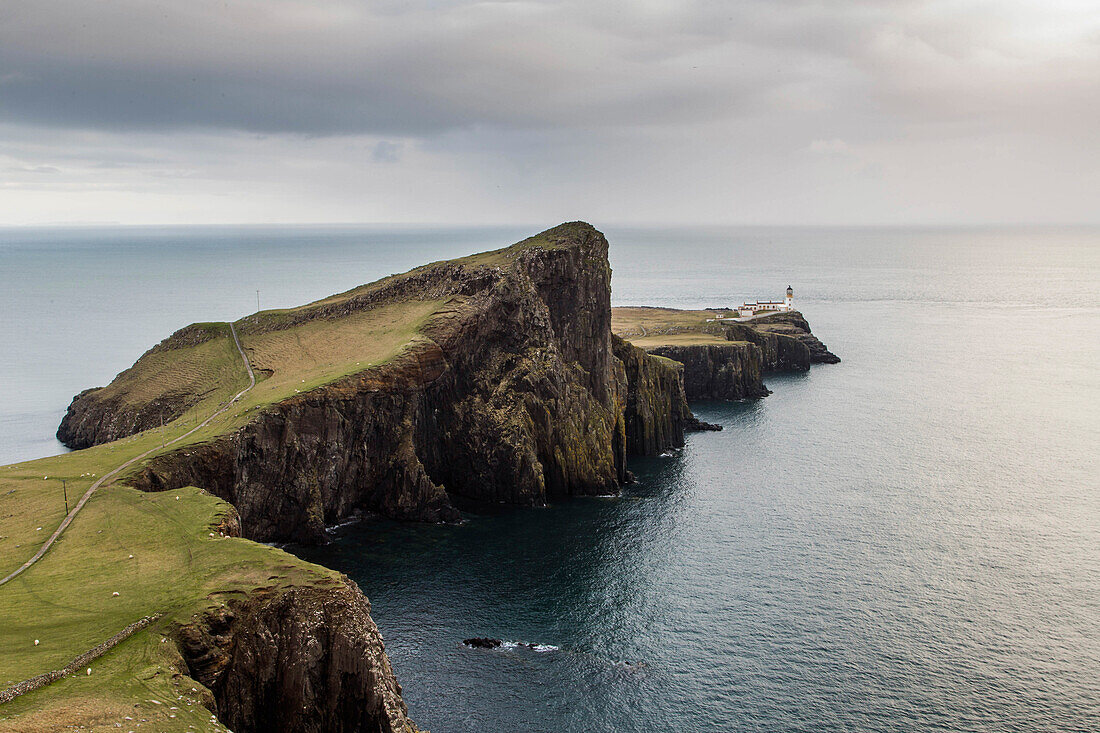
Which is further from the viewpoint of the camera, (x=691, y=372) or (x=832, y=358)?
(x=832, y=358)

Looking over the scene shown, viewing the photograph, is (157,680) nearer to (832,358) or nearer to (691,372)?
(691,372)

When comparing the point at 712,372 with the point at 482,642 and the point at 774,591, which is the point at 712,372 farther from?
the point at 482,642

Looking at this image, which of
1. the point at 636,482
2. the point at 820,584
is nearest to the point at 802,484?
the point at 636,482

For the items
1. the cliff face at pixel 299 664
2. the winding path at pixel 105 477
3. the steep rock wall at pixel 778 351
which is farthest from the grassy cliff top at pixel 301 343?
the steep rock wall at pixel 778 351

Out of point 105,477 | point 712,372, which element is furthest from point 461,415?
point 712,372

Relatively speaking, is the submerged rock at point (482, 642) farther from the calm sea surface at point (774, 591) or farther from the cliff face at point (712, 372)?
the cliff face at point (712, 372)
